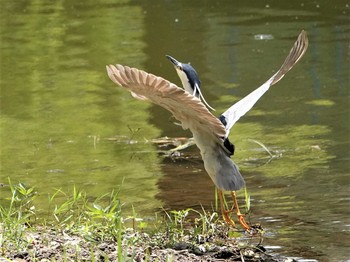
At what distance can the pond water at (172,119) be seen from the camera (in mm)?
6871

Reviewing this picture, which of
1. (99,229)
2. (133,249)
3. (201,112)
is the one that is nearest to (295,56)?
(201,112)

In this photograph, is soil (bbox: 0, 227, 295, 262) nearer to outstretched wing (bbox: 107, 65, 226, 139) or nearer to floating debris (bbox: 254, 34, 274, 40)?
outstretched wing (bbox: 107, 65, 226, 139)

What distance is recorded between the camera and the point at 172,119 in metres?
9.31

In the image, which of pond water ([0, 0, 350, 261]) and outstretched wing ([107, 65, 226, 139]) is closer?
outstretched wing ([107, 65, 226, 139])

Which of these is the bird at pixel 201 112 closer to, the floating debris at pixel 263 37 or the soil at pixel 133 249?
the soil at pixel 133 249

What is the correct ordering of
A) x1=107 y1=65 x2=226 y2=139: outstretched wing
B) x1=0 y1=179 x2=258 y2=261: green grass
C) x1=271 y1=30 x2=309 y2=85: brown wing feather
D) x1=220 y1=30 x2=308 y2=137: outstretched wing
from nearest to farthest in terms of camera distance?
x1=107 y1=65 x2=226 y2=139: outstretched wing
x1=0 y1=179 x2=258 y2=261: green grass
x1=220 y1=30 x2=308 y2=137: outstretched wing
x1=271 y1=30 x2=309 y2=85: brown wing feather

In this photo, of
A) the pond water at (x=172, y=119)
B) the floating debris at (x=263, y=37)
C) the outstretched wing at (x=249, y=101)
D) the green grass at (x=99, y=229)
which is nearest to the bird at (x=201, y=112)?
the outstretched wing at (x=249, y=101)

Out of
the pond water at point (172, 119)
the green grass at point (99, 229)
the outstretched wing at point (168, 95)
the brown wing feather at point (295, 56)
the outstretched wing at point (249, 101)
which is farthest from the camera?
the pond water at point (172, 119)

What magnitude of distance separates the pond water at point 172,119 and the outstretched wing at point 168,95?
0.85 meters

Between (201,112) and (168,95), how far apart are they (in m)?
0.26

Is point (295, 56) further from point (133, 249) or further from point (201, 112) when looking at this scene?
point (133, 249)

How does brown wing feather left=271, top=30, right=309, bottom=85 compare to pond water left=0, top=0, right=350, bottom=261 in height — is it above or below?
above

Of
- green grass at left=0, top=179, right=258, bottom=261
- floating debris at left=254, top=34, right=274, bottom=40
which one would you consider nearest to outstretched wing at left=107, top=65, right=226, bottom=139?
green grass at left=0, top=179, right=258, bottom=261

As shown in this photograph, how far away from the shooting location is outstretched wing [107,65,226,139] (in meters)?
4.89
